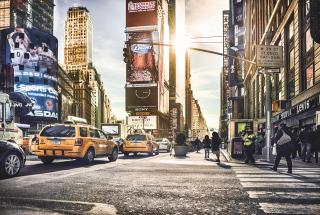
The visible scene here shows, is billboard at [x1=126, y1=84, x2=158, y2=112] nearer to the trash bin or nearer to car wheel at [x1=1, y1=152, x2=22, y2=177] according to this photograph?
the trash bin

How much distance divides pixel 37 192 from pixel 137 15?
13339 cm

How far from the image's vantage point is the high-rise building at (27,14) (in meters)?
118

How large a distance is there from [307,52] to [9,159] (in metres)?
23.4

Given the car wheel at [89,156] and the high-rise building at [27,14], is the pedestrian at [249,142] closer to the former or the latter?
the car wheel at [89,156]

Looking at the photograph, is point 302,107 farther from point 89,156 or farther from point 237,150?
point 89,156

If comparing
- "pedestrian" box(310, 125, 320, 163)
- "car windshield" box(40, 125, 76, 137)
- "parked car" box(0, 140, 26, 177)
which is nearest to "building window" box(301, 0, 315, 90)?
"pedestrian" box(310, 125, 320, 163)

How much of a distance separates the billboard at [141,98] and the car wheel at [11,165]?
395 feet

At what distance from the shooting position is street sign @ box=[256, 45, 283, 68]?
1814cm

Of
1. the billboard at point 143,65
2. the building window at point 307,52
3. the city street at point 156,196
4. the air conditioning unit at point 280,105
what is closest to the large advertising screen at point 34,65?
the air conditioning unit at point 280,105

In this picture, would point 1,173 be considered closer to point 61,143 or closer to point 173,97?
point 61,143

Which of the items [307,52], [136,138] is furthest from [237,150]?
[307,52]

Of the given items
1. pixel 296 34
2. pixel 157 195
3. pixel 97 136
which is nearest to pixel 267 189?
pixel 157 195

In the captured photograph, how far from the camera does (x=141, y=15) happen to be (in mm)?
135875

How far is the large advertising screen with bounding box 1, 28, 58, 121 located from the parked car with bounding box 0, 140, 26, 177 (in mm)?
64558
